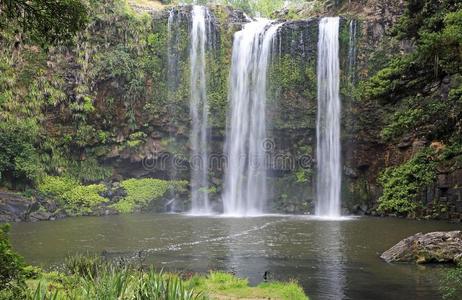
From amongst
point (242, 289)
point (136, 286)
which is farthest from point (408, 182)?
point (136, 286)

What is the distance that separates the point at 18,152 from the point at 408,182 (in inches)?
957

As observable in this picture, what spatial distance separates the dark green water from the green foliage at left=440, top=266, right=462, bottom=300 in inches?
12.0

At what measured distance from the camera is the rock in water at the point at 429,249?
14359 mm

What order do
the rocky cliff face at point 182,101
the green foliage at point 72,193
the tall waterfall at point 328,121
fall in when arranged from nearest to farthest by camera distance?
the green foliage at point 72,193 → the tall waterfall at point 328,121 → the rocky cliff face at point 182,101

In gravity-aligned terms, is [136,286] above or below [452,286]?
above

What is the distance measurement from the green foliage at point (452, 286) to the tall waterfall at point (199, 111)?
2239 centimetres

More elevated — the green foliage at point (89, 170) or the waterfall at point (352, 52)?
the waterfall at point (352, 52)

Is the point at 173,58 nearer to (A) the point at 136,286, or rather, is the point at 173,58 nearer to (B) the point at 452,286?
(B) the point at 452,286

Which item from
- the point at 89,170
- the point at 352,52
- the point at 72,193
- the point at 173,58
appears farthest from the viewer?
the point at 173,58

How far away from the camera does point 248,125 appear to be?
33.8 metres

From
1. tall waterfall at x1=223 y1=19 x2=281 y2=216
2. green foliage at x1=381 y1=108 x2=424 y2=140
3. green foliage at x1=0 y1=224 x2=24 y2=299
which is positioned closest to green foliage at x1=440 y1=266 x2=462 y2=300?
green foliage at x1=381 y1=108 x2=424 y2=140

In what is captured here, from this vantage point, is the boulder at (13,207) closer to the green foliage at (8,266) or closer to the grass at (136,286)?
the grass at (136,286)

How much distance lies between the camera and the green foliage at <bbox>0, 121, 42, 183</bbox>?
2797 cm

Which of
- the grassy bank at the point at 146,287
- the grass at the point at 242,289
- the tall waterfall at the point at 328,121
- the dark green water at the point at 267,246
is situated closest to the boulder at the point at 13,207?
the dark green water at the point at 267,246
